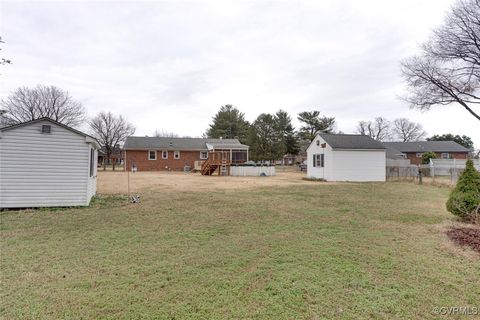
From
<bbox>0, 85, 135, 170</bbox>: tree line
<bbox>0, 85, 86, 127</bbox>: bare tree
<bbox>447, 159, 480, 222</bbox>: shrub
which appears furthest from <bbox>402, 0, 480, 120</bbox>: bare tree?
<bbox>0, 85, 86, 127</bbox>: bare tree

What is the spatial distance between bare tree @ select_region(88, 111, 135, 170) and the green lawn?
3983cm

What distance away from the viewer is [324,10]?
34.4 feet

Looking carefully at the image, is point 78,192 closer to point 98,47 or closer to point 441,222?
point 98,47

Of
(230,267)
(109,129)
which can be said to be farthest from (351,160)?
(109,129)

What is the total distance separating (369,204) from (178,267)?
302 inches

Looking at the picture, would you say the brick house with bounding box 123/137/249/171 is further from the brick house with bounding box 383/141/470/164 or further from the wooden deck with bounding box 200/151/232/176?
the brick house with bounding box 383/141/470/164

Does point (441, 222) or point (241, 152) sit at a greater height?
point (241, 152)

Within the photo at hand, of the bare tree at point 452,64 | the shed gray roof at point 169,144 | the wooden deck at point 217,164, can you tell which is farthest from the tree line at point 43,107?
the bare tree at point 452,64

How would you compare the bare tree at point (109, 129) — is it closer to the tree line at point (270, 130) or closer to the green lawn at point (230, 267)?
the tree line at point (270, 130)

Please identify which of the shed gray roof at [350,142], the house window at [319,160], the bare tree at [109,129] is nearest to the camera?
the shed gray roof at [350,142]

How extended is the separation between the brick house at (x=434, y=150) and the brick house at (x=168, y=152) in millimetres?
→ 26640

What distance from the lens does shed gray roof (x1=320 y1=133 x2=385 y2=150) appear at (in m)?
19.3

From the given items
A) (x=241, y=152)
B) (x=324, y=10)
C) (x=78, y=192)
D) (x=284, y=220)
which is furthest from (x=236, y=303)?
(x=241, y=152)

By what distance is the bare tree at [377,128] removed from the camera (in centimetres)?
5919
